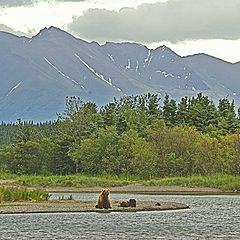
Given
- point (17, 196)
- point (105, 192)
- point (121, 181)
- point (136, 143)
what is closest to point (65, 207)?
point (105, 192)

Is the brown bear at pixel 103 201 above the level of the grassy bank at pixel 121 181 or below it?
below

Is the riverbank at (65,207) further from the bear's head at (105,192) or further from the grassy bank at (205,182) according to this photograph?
the grassy bank at (205,182)

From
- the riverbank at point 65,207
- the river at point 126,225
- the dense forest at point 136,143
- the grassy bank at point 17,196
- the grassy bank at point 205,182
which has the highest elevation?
the dense forest at point 136,143

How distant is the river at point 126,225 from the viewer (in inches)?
1863

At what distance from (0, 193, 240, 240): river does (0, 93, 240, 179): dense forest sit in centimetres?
5496

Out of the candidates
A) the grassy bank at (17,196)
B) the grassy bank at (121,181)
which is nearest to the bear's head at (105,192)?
the grassy bank at (17,196)

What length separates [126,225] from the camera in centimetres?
5338

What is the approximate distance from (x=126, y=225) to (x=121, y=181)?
65662 mm

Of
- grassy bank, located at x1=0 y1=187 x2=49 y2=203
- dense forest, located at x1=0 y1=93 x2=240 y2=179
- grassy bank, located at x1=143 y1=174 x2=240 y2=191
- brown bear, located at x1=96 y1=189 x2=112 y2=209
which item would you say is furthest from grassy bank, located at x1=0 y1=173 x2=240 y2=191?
brown bear, located at x1=96 y1=189 x2=112 y2=209

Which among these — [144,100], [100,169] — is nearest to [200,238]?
[100,169]

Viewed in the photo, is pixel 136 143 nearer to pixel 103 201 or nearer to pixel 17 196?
pixel 17 196

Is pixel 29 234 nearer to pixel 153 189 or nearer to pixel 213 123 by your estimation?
pixel 153 189

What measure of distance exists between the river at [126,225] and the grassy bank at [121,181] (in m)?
44.7

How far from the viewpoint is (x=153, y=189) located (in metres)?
114
